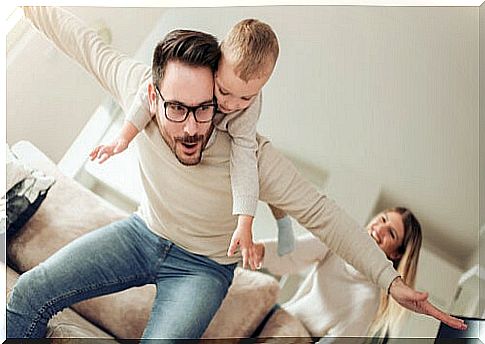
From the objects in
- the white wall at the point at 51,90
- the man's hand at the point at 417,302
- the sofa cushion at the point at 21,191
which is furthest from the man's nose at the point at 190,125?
the man's hand at the point at 417,302

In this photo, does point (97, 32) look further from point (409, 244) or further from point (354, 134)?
point (409, 244)

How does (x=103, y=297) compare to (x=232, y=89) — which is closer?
(x=232, y=89)

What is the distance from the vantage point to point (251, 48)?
80.4 inches

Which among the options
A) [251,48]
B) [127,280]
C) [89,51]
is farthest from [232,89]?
[127,280]

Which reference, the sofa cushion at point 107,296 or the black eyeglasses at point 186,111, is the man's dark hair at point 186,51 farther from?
the sofa cushion at point 107,296

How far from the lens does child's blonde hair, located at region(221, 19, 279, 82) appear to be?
200cm

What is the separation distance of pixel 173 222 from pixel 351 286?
1.47 ft

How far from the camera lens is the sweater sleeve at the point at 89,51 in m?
2.11

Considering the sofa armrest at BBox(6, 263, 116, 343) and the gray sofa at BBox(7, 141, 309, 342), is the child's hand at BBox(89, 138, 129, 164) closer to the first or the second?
the gray sofa at BBox(7, 141, 309, 342)

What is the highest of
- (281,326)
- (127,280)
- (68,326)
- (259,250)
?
(259,250)

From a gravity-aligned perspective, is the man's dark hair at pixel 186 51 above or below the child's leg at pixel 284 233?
above

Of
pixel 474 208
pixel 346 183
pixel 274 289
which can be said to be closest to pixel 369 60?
pixel 346 183

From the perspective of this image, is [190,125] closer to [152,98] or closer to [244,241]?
[152,98]

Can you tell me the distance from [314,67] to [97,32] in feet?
1.68
